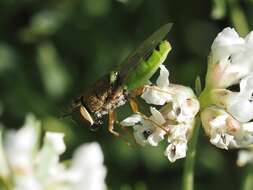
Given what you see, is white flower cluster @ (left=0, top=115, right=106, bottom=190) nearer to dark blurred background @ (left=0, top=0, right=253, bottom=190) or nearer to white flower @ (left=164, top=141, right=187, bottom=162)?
white flower @ (left=164, top=141, right=187, bottom=162)

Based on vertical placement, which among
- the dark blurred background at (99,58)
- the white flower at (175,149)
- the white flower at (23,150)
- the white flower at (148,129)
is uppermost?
the white flower at (148,129)

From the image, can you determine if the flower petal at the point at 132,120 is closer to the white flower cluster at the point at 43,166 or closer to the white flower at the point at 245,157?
the white flower cluster at the point at 43,166

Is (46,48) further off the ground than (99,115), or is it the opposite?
(99,115)

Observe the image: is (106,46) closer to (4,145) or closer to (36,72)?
(36,72)

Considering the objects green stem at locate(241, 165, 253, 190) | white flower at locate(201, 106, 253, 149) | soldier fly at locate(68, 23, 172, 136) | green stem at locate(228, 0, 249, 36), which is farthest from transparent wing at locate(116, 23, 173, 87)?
green stem at locate(228, 0, 249, 36)

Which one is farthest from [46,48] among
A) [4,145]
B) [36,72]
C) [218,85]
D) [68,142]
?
[218,85]

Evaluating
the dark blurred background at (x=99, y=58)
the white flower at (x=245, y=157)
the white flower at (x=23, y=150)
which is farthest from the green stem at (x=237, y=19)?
the white flower at (x=23, y=150)
